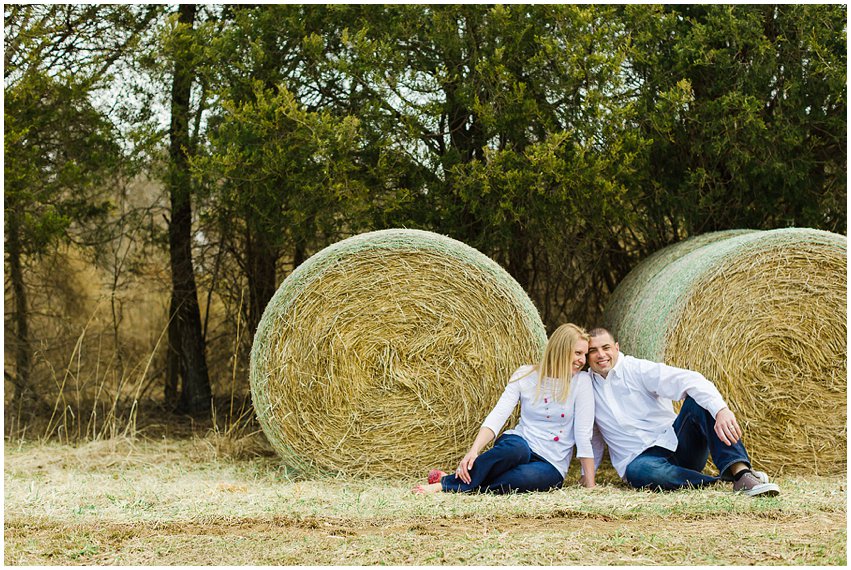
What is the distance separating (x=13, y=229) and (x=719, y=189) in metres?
5.37

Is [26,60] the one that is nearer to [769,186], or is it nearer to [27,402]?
[27,402]

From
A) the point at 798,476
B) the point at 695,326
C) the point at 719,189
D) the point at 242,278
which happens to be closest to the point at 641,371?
the point at 695,326

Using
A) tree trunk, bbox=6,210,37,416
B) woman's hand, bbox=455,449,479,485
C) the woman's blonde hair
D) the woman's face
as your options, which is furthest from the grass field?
tree trunk, bbox=6,210,37,416

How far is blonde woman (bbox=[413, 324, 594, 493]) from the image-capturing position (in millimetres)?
5000

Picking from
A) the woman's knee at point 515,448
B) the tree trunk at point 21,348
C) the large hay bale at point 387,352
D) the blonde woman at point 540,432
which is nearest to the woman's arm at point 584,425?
the blonde woman at point 540,432

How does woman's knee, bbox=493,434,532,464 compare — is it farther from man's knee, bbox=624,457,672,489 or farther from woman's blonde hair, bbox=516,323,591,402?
man's knee, bbox=624,457,672,489

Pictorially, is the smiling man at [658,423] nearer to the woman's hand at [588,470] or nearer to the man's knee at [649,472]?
the man's knee at [649,472]

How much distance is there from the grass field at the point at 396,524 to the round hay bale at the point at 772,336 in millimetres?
345

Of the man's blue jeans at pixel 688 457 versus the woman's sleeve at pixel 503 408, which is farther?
the woman's sleeve at pixel 503 408

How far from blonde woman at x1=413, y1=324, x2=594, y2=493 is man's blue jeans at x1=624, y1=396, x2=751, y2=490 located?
0.29m

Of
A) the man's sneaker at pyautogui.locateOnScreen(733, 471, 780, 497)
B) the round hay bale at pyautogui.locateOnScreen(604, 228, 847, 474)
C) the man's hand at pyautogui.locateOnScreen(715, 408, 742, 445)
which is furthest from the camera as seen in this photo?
the round hay bale at pyautogui.locateOnScreen(604, 228, 847, 474)

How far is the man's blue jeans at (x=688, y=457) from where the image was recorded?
491 cm

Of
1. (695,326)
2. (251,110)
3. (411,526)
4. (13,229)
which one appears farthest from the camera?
(13,229)

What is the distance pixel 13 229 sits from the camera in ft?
24.2
